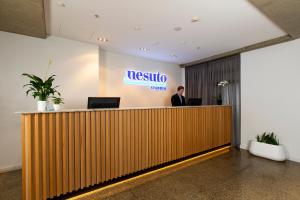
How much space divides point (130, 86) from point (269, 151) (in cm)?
428

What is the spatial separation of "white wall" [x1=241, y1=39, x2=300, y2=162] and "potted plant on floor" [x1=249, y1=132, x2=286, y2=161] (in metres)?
0.19

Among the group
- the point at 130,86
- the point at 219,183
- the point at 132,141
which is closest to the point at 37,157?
the point at 132,141

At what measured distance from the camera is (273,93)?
163 inches

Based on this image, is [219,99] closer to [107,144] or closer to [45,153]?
[107,144]

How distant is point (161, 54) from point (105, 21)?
8.37 feet

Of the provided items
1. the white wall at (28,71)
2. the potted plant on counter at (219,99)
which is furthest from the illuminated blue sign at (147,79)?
the potted plant on counter at (219,99)

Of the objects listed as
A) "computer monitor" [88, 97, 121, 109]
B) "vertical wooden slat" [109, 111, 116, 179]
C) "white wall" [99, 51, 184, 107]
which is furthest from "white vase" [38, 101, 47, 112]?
"white wall" [99, 51, 184, 107]

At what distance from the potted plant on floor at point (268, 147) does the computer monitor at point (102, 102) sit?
3.78 m

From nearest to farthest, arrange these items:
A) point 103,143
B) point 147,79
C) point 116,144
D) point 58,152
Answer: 1. point 58,152
2. point 103,143
3. point 116,144
4. point 147,79

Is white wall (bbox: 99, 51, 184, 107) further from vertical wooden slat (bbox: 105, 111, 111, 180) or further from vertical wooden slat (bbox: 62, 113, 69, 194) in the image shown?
vertical wooden slat (bbox: 62, 113, 69, 194)

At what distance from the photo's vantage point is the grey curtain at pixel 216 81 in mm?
4914

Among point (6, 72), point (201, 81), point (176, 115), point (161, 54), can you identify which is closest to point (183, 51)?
point (161, 54)

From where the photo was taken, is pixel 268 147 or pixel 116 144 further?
pixel 268 147

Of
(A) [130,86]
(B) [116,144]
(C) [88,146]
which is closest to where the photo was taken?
(C) [88,146]
